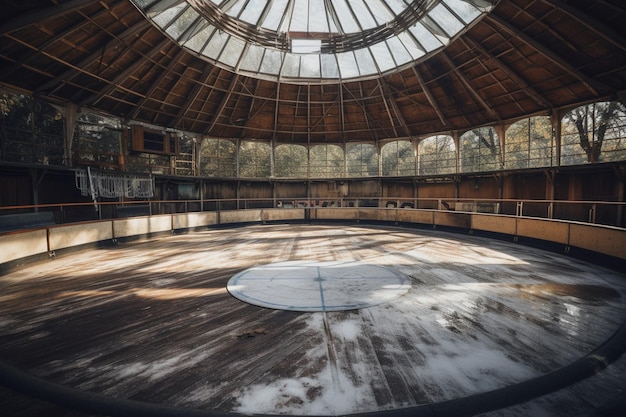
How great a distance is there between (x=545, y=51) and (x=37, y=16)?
22971mm

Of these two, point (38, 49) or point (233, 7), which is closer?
point (38, 49)

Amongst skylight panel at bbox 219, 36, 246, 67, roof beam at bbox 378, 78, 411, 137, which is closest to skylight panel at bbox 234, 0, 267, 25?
skylight panel at bbox 219, 36, 246, 67

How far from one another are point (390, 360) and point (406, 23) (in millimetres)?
18769

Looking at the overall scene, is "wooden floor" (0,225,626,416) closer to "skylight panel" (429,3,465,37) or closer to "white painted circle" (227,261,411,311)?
"white painted circle" (227,261,411,311)

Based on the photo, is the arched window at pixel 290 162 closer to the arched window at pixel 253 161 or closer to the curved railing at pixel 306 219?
the arched window at pixel 253 161

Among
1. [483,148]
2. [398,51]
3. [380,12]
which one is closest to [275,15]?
[380,12]

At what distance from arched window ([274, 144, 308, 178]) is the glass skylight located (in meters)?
18.0

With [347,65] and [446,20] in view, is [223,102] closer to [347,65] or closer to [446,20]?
[347,65]

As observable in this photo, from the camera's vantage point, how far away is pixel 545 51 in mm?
14320

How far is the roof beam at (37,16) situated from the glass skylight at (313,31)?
8.98 ft

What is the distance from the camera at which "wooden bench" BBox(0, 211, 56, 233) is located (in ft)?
33.5

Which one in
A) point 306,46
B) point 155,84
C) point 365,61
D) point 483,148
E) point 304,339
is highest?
point 306,46

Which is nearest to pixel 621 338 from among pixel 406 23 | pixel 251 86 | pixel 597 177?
pixel 597 177

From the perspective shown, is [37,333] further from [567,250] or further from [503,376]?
[567,250]
